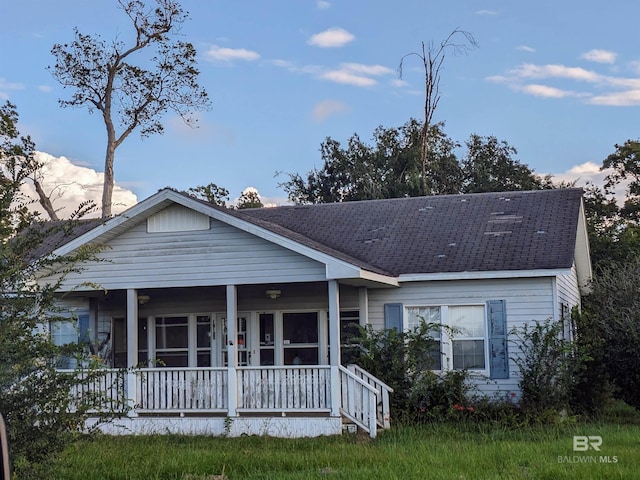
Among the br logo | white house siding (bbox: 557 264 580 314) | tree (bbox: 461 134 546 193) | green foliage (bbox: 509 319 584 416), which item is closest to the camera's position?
the br logo

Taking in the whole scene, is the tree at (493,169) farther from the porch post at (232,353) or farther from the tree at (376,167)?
the porch post at (232,353)

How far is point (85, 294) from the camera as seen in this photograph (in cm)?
1683

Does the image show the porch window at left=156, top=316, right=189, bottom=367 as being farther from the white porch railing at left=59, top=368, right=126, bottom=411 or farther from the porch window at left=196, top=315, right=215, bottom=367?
the white porch railing at left=59, top=368, right=126, bottom=411

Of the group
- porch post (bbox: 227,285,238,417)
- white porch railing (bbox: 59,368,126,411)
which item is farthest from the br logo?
white porch railing (bbox: 59,368,126,411)

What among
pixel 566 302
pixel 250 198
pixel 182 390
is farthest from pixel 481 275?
pixel 250 198

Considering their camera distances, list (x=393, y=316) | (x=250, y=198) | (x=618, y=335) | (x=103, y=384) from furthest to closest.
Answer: (x=250, y=198)
(x=393, y=316)
(x=103, y=384)
(x=618, y=335)

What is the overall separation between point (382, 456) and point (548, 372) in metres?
4.54

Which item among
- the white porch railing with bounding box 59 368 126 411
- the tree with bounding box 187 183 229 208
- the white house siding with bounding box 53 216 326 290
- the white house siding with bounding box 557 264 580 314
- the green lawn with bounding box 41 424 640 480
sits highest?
the tree with bounding box 187 183 229 208

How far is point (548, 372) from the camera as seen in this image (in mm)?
14578

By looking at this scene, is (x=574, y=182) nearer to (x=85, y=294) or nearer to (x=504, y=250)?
(x=504, y=250)

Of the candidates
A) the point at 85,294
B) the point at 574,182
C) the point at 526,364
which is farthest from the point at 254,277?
the point at 574,182

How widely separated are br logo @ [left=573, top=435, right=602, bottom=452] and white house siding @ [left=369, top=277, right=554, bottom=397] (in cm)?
309

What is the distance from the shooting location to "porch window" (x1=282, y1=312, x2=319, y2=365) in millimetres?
17656

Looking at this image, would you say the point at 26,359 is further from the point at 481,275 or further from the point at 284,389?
the point at 481,275
